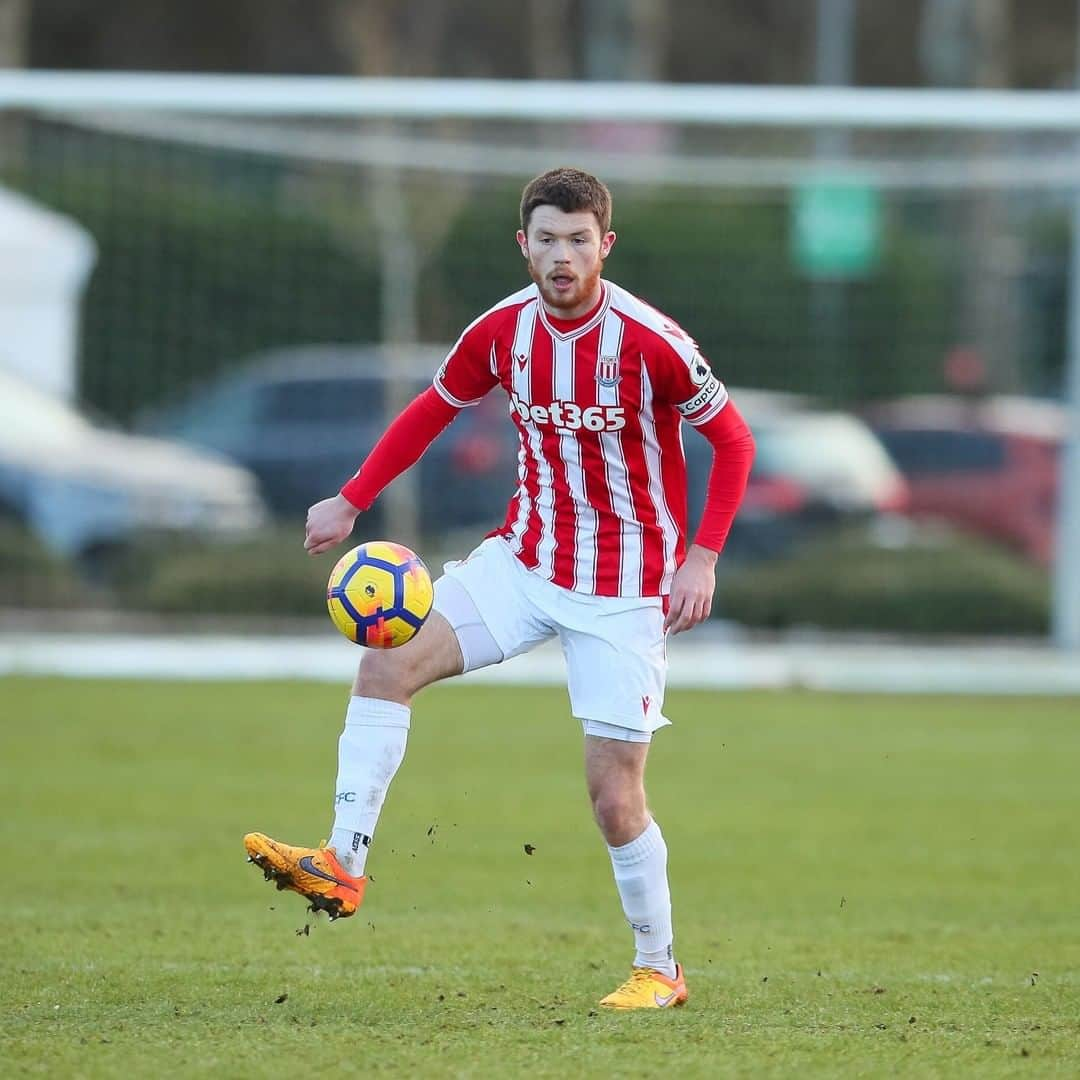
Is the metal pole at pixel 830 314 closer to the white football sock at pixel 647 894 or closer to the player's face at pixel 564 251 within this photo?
the player's face at pixel 564 251

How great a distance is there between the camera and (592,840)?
9289 mm

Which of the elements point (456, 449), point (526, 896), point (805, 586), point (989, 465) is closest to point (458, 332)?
point (456, 449)

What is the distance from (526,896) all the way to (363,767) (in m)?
2.38

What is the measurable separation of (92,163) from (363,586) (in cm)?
1247

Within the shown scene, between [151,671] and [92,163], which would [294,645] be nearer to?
[151,671]

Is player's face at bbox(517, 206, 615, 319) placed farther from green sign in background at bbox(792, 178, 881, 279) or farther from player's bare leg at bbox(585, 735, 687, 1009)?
green sign in background at bbox(792, 178, 881, 279)

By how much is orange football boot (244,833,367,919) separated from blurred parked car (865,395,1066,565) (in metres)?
12.2

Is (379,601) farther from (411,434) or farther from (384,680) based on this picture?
(411,434)

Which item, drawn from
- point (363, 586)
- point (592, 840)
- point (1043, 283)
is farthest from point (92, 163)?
point (363, 586)

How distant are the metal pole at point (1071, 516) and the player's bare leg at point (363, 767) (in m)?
10.5

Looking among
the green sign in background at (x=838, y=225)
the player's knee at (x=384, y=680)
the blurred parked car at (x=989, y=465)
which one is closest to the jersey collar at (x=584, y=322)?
the player's knee at (x=384, y=680)

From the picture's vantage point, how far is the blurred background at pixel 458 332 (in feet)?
54.7

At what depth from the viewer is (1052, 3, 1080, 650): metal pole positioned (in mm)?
15602

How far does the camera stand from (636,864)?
19.5 ft
